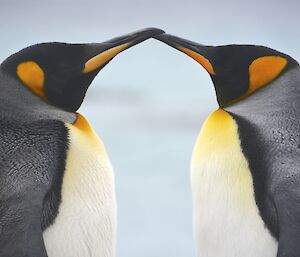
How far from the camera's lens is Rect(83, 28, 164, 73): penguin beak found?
2812 millimetres

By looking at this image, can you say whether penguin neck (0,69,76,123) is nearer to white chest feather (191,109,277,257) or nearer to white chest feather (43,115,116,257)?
white chest feather (43,115,116,257)

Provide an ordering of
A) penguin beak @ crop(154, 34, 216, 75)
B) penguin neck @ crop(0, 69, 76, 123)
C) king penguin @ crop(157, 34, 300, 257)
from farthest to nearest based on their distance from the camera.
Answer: penguin beak @ crop(154, 34, 216, 75) < penguin neck @ crop(0, 69, 76, 123) < king penguin @ crop(157, 34, 300, 257)

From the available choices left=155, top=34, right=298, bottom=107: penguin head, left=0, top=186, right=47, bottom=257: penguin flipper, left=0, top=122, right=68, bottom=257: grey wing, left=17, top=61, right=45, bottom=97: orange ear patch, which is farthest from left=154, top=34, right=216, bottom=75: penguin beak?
left=0, top=186, right=47, bottom=257: penguin flipper

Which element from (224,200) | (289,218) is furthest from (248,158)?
(289,218)

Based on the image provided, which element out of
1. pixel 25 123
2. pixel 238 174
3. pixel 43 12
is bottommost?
pixel 43 12

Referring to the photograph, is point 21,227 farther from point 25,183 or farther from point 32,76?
point 32,76

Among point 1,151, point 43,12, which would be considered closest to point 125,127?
point 1,151

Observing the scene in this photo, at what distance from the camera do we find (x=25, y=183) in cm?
246

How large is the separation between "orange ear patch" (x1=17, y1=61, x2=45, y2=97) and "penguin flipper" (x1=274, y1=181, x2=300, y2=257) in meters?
0.83

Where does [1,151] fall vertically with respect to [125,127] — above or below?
above

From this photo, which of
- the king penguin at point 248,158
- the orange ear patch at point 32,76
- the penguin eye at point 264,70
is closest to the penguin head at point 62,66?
the orange ear patch at point 32,76

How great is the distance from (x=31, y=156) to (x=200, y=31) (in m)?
11.4

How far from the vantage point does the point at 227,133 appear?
273 cm

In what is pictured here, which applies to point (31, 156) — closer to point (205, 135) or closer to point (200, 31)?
point (205, 135)
